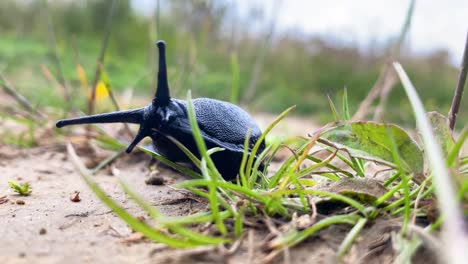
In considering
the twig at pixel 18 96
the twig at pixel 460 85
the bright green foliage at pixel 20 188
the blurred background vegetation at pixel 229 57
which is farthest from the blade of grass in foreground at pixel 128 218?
the blurred background vegetation at pixel 229 57

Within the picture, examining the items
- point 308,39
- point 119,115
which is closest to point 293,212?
point 119,115

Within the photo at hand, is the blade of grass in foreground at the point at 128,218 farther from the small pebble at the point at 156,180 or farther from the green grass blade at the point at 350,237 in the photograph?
the small pebble at the point at 156,180

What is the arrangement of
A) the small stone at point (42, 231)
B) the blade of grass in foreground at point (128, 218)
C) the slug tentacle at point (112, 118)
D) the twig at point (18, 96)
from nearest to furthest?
the blade of grass in foreground at point (128, 218), the small stone at point (42, 231), the slug tentacle at point (112, 118), the twig at point (18, 96)

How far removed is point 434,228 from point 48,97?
11.5 ft

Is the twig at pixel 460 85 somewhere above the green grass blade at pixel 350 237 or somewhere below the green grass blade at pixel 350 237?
above

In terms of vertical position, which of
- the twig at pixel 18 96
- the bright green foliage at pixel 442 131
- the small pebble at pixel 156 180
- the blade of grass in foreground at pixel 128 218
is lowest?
the small pebble at pixel 156 180

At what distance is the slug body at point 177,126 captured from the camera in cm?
148

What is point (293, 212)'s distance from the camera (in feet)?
3.77

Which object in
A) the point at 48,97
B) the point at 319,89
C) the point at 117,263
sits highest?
the point at 117,263

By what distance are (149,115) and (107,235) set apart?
484 mm

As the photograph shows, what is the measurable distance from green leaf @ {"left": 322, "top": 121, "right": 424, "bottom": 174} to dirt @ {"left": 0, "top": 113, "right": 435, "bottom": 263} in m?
0.20

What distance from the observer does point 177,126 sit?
4.88ft

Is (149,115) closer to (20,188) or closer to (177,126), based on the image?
(177,126)

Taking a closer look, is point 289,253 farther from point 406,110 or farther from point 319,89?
point 319,89
